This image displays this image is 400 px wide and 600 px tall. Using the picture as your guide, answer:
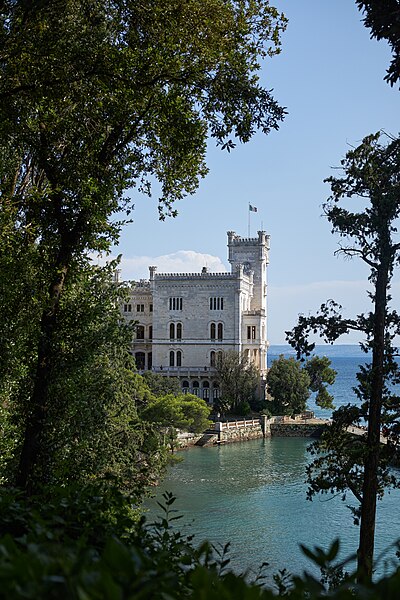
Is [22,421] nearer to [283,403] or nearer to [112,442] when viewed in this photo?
[112,442]

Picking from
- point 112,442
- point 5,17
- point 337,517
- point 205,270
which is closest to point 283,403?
point 205,270

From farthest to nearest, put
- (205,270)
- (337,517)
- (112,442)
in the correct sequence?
1. (205,270)
2. (337,517)
3. (112,442)

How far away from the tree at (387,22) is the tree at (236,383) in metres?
31.4

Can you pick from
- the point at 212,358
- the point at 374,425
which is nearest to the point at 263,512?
the point at 374,425

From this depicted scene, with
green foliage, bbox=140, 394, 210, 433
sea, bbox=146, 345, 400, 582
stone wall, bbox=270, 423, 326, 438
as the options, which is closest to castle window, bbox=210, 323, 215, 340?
stone wall, bbox=270, 423, 326, 438

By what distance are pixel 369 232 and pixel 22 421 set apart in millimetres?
3898

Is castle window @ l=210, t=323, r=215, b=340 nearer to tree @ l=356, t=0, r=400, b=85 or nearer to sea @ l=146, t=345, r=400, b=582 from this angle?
sea @ l=146, t=345, r=400, b=582

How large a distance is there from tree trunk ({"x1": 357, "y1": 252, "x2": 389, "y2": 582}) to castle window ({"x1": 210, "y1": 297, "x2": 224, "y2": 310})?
33.8 m

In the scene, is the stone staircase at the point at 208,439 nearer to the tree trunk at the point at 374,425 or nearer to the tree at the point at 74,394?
the tree at the point at 74,394

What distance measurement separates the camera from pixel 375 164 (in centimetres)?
720

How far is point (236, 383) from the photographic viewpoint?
120 feet

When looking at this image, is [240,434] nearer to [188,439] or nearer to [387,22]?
[188,439]

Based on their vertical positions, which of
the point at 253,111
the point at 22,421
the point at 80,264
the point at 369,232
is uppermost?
the point at 253,111

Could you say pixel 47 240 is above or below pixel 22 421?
above
